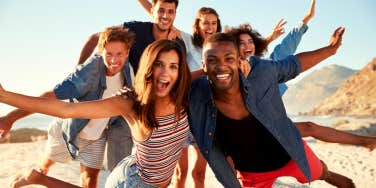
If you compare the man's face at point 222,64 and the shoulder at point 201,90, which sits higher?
the man's face at point 222,64

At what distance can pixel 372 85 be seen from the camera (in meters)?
72.3

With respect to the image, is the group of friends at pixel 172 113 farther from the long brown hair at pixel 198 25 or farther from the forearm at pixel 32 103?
the long brown hair at pixel 198 25

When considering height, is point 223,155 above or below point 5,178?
above

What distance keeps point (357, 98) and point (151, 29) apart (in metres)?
77.4

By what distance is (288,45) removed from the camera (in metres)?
5.14

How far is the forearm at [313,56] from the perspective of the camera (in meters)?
3.62

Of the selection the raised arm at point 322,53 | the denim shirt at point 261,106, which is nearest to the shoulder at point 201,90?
the denim shirt at point 261,106

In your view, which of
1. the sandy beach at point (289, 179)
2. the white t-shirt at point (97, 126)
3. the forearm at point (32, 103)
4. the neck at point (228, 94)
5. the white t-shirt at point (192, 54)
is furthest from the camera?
the sandy beach at point (289, 179)

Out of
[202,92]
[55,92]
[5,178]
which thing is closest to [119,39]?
[55,92]

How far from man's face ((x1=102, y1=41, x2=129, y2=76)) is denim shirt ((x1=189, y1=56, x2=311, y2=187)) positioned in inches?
39.9

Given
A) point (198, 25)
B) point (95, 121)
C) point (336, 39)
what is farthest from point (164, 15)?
point (336, 39)

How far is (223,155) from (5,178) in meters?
5.66

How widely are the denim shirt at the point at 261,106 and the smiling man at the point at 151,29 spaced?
1.40 metres

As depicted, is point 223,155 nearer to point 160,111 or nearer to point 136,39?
point 160,111
